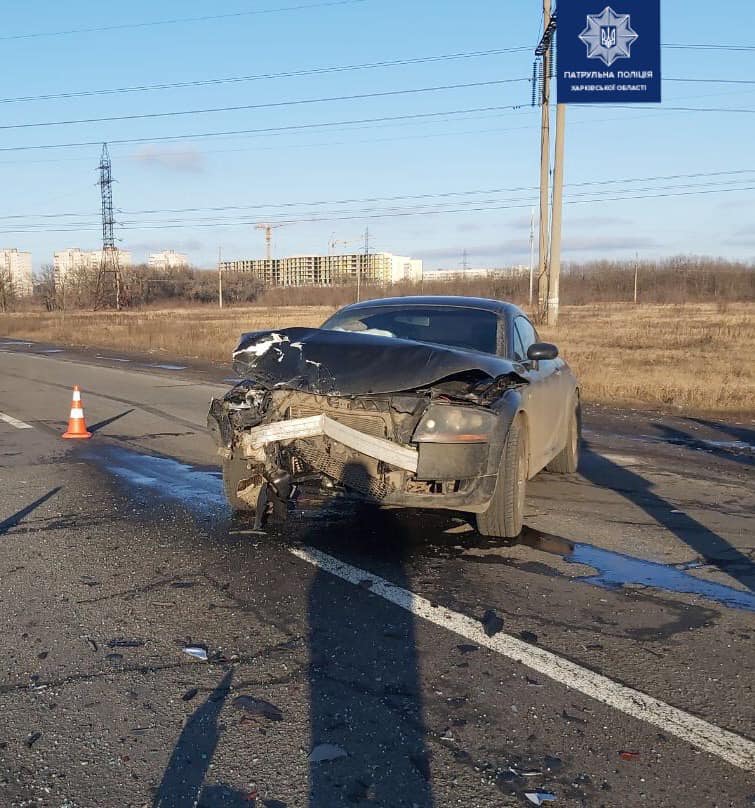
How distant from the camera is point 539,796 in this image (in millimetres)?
2854

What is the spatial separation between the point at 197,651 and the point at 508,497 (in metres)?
2.54

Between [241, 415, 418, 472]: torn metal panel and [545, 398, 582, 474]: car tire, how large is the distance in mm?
3355

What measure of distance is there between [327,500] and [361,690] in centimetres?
346

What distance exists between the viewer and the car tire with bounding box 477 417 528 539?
5.82 m

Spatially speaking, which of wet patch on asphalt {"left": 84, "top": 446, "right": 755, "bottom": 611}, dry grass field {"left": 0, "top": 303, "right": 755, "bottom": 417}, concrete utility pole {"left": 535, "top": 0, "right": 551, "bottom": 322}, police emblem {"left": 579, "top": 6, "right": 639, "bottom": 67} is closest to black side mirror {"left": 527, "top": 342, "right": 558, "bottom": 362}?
wet patch on asphalt {"left": 84, "top": 446, "right": 755, "bottom": 611}

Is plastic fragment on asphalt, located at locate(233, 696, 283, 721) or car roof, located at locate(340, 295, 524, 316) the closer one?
plastic fragment on asphalt, located at locate(233, 696, 283, 721)

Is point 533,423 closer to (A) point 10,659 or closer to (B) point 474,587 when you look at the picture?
(B) point 474,587

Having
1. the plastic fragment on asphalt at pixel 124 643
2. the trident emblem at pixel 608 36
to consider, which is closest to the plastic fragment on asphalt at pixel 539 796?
the plastic fragment on asphalt at pixel 124 643

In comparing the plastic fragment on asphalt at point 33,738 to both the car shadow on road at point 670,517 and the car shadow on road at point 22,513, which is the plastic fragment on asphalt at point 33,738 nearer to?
the car shadow on road at point 22,513

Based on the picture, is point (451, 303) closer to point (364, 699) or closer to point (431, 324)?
point (431, 324)

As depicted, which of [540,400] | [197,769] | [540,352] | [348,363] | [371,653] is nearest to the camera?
[197,769]

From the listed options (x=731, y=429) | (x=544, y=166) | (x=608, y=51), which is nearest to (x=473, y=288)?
(x=544, y=166)

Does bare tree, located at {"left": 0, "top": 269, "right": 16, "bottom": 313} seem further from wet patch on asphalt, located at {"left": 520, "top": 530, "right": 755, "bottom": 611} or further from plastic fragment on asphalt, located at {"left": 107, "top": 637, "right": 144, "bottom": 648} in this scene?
plastic fragment on asphalt, located at {"left": 107, "top": 637, "right": 144, "bottom": 648}

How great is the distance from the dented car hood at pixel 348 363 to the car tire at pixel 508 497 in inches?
19.0
